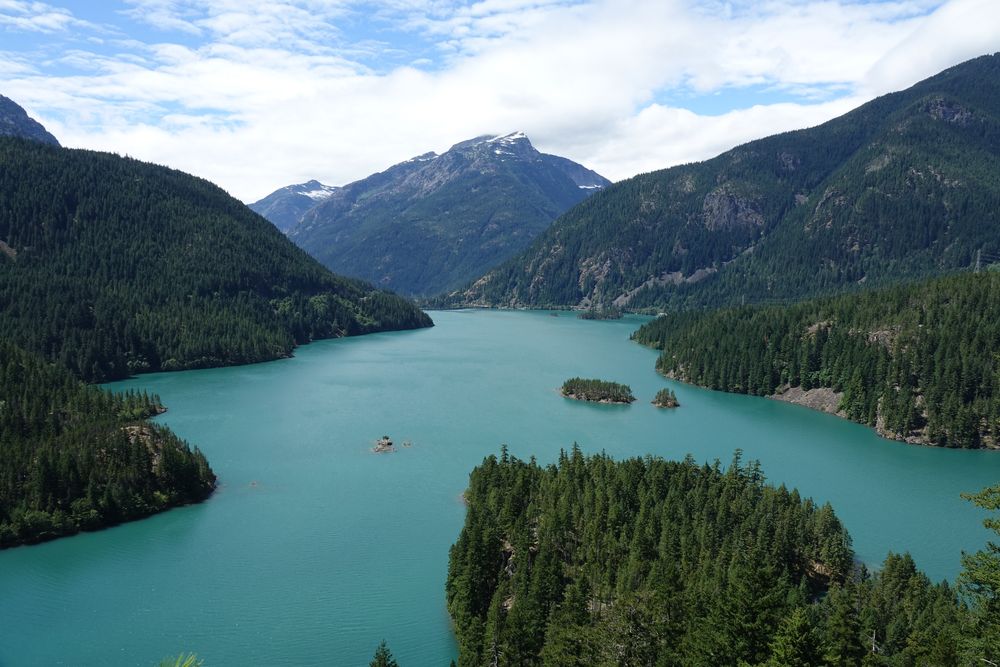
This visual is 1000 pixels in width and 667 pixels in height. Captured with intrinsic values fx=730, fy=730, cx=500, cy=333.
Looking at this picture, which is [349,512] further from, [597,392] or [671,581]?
[597,392]

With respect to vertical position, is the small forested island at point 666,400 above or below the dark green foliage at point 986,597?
below

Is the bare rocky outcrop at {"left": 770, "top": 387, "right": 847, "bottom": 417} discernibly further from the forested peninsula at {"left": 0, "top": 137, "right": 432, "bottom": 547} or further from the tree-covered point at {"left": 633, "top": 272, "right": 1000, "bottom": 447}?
the forested peninsula at {"left": 0, "top": 137, "right": 432, "bottom": 547}

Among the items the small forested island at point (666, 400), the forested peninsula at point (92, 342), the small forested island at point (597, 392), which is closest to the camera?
the forested peninsula at point (92, 342)

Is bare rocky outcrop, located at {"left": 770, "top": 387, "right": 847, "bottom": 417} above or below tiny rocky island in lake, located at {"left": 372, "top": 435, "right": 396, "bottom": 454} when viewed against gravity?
above

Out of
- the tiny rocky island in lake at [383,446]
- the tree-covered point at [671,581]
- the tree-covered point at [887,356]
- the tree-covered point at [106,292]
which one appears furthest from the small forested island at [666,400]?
the tree-covered point at [106,292]

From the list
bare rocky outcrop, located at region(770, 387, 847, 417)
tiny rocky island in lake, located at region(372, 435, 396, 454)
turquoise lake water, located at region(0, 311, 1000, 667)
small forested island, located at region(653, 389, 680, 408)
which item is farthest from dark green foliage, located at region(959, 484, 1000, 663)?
bare rocky outcrop, located at region(770, 387, 847, 417)

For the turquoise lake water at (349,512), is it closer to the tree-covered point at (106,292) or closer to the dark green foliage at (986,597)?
the tree-covered point at (106,292)
